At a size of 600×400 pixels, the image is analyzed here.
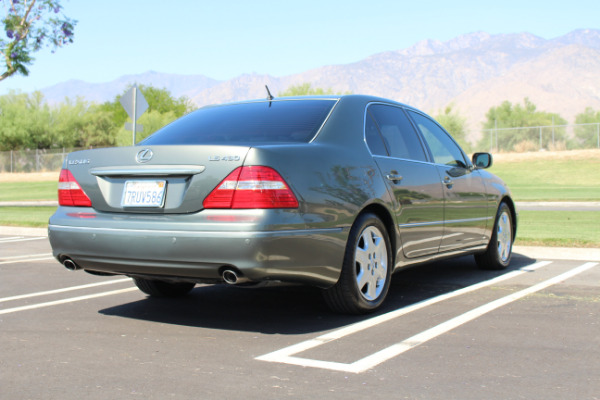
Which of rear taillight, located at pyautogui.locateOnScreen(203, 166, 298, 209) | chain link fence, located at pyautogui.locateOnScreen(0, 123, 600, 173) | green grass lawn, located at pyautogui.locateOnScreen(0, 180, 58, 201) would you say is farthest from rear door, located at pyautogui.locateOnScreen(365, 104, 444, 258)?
chain link fence, located at pyautogui.locateOnScreen(0, 123, 600, 173)

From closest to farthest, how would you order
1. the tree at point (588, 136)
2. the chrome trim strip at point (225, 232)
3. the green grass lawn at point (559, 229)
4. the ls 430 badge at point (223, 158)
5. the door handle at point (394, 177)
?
1. the chrome trim strip at point (225, 232)
2. the ls 430 badge at point (223, 158)
3. the door handle at point (394, 177)
4. the green grass lawn at point (559, 229)
5. the tree at point (588, 136)

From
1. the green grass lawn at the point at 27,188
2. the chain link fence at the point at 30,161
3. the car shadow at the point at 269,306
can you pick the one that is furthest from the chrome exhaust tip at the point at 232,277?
the chain link fence at the point at 30,161

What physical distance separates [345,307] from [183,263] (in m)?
1.29

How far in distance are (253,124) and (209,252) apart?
135cm

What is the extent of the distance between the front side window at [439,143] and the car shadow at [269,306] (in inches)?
46.5

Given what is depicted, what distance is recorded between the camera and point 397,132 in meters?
6.41

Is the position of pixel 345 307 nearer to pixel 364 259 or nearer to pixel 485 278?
pixel 364 259

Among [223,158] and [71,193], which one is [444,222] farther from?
[71,193]

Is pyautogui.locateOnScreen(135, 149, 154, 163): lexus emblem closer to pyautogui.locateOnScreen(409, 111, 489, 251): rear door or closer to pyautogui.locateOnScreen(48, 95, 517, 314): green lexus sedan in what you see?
pyautogui.locateOnScreen(48, 95, 517, 314): green lexus sedan

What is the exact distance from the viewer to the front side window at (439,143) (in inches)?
274

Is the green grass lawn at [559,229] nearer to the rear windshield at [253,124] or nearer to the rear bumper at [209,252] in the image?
the rear windshield at [253,124]

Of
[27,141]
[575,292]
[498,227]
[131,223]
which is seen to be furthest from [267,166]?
A: [27,141]

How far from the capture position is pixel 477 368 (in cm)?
407

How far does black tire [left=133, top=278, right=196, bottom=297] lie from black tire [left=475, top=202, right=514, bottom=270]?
3.25 m
